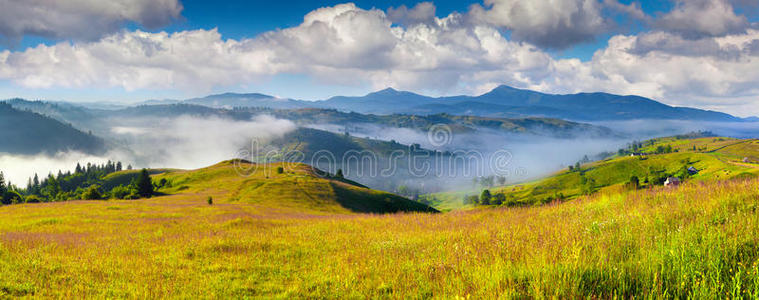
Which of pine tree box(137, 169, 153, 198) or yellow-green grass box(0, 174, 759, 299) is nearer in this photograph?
yellow-green grass box(0, 174, 759, 299)

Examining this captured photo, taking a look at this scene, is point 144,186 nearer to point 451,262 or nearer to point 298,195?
point 298,195

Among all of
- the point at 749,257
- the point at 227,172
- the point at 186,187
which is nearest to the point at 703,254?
the point at 749,257

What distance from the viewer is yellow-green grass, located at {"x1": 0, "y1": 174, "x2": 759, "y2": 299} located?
16.6 feet

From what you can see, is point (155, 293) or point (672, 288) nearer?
point (672, 288)

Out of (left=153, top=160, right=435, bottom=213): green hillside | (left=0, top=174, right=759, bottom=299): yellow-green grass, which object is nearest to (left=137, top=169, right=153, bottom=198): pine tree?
(left=153, top=160, right=435, bottom=213): green hillside

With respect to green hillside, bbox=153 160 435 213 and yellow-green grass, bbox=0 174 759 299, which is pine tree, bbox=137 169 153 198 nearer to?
green hillside, bbox=153 160 435 213

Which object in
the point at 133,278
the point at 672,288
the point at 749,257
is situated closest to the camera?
the point at 672,288

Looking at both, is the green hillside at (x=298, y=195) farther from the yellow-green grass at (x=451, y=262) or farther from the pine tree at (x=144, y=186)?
the yellow-green grass at (x=451, y=262)

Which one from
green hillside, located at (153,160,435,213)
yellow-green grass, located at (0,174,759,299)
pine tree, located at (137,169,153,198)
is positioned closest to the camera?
yellow-green grass, located at (0,174,759,299)

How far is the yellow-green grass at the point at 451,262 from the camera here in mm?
5070

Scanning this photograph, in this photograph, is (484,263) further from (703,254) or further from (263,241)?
(263,241)

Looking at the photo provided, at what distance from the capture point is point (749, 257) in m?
5.58

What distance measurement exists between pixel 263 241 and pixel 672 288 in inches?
421

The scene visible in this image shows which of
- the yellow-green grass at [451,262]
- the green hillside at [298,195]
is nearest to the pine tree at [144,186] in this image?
the green hillside at [298,195]
